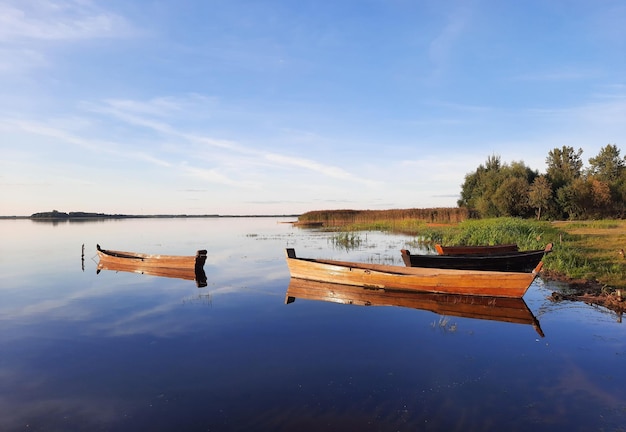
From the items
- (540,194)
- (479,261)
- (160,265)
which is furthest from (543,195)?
(160,265)

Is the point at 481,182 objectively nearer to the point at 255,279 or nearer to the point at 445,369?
the point at 255,279

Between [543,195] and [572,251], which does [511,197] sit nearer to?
[543,195]

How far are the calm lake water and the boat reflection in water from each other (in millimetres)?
420

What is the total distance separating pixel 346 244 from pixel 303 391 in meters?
24.0

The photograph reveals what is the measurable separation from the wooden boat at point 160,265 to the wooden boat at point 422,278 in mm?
4846

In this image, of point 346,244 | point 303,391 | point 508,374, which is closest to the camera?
point 303,391

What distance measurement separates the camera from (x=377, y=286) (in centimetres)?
1383

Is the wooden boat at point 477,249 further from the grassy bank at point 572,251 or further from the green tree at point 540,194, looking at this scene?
the green tree at point 540,194

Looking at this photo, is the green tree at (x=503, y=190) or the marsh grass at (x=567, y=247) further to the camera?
the green tree at (x=503, y=190)

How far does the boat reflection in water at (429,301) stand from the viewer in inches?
434

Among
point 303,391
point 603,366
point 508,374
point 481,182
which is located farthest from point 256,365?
point 481,182

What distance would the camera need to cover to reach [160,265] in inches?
768

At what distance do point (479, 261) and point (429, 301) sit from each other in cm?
429

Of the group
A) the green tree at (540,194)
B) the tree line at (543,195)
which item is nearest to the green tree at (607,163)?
the tree line at (543,195)
